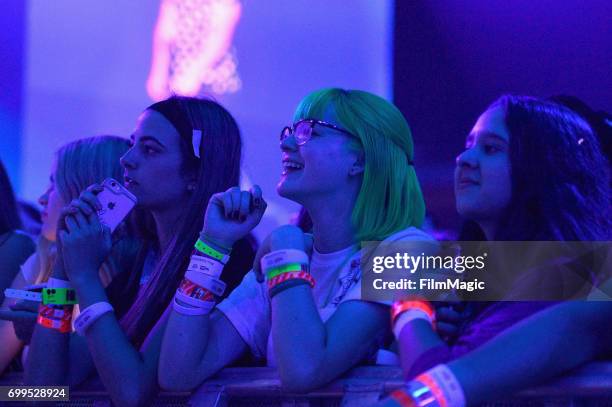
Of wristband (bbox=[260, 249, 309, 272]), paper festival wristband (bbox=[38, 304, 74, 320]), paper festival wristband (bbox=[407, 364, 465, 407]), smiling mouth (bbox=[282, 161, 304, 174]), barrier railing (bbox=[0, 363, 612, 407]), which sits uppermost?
smiling mouth (bbox=[282, 161, 304, 174])

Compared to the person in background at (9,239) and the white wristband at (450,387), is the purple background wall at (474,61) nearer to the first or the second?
the white wristband at (450,387)

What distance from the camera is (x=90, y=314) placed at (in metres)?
2.26

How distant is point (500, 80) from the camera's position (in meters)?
2.53

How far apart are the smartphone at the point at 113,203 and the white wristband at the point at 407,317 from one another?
0.99m

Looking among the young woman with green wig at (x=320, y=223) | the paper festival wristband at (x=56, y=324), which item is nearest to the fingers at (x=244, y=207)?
the young woman with green wig at (x=320, y=223)

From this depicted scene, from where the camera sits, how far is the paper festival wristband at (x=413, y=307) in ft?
6.15

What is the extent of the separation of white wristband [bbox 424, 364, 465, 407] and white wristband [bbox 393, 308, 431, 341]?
235 mm

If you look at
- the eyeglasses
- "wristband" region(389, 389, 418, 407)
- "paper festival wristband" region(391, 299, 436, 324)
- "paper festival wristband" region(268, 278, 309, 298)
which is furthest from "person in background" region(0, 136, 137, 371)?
"wristband" region(389, 389, 418, 407)

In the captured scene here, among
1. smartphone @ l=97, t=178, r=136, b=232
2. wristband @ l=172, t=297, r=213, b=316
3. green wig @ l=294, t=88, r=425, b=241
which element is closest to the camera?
wristband @ l=172, t=297, r=213, b=316

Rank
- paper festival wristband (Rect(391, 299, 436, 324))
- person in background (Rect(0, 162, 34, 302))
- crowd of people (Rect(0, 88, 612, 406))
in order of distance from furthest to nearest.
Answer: person in background (Rect(0, 162, 34, 302)) < paper festival wristband (Rect(391, 299, 436, 324)) < crowd of people (Rect(0, 88, 612, 406))

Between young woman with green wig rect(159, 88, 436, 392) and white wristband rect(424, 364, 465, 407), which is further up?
young woman with green wig rect(159, 88, 436, 392)

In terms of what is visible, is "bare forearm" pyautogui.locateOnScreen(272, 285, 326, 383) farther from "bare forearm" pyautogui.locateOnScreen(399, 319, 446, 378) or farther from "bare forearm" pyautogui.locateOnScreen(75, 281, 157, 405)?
"bare forearm" pyautogui.locateOnScreen(75, 281, 157, 405)

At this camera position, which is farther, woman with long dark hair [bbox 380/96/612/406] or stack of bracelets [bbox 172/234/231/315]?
stack of bracelets [bbox 172/234/231/315]

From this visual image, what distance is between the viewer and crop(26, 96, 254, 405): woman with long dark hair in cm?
222
